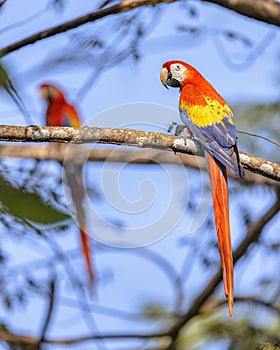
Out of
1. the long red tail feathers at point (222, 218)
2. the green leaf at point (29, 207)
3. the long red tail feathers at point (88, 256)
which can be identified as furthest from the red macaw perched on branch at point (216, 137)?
the green leaf at point (29, 207)

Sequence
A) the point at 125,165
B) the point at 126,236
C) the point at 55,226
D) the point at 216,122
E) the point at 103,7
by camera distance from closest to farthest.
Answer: the point at 55,226, the point at 216,122, the point at 126,236, the point at 103,7, the point at 125,165

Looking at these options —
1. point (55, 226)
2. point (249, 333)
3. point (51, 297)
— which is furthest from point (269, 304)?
point (55, 226)

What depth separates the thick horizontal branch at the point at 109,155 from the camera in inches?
119

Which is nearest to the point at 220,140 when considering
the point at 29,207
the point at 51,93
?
the point at 29,207

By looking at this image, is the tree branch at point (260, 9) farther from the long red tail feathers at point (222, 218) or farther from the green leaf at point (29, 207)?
the green leaf at point (29, 207)

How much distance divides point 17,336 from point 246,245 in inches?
43.7

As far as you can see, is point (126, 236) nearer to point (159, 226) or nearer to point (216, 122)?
point (159, 226)

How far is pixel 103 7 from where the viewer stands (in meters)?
2.58

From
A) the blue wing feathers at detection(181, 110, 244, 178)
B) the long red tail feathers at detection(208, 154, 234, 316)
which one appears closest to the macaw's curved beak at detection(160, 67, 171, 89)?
the blue wing feathers at detection(181, 110, 244, 178)

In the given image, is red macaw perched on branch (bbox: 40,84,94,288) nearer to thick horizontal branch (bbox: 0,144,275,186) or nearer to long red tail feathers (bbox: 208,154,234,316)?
thick horizontal branch (bbox: 0,144,275,186)

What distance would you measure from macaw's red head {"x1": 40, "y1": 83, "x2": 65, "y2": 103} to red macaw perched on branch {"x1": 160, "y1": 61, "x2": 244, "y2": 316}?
1.97 m

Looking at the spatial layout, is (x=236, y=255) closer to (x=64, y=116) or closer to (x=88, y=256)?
(x=88, y=256)

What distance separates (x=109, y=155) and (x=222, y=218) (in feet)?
3.98

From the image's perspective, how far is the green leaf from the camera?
1.59 ft
